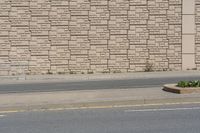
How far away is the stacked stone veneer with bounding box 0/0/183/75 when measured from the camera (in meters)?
25.2

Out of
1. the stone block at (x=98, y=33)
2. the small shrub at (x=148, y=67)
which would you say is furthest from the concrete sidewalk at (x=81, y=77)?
the stone block at (x=98, y=33)

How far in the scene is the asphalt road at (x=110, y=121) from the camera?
31.9ft

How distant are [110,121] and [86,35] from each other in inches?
589

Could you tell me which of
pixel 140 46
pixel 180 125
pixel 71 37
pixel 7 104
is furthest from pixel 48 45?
pixel 180 125

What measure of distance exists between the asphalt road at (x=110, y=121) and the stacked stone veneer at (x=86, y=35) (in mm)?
12984

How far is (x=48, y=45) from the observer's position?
Result: 25234 millimetres

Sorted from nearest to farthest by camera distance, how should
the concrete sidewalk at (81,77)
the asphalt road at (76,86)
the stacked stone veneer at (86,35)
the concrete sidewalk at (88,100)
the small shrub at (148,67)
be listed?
the concrete sidewalk at (88,100) → the asphalt road at (76,86) → the concrete sidewalk at (81,77) → the stacked stone veneer at (86,35) → the small shrub at (148,67)

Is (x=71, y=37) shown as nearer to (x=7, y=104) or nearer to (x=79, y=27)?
(x=79, y=27)

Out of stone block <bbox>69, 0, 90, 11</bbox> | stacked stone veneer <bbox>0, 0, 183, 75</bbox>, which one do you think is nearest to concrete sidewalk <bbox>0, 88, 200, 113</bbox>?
stacked stone veneer <bbox>0, 0, 183, 75</bbox>

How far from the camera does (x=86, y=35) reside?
2531 centimetres

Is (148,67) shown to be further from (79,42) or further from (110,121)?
(110,121)

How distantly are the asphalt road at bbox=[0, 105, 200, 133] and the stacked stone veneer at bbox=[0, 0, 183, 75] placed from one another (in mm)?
12984

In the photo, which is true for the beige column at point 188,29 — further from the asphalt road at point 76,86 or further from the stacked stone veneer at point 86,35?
the asphalt road at point 76,86

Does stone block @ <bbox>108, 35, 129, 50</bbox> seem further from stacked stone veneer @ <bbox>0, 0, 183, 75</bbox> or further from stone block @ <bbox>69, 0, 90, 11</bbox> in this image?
stone block @ <bbox>69, 0, 90, 11</bbox>
